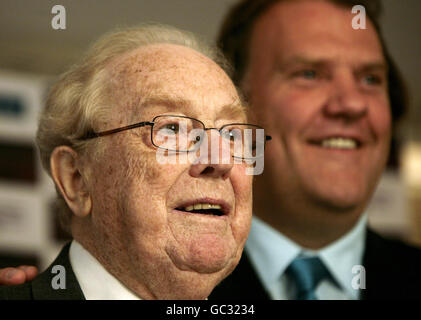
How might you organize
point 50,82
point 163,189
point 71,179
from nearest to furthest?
1. point 163,189
2. point 71,179
3. point 50,82

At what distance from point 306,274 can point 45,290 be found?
1.73 feet

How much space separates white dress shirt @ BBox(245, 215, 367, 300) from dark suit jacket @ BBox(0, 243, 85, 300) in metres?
0.41

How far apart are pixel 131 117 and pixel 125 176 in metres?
0.10

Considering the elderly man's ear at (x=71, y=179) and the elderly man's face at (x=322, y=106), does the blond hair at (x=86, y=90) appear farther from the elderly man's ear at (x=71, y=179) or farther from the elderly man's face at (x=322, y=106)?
the elderly man's face at (x=322, y=106)

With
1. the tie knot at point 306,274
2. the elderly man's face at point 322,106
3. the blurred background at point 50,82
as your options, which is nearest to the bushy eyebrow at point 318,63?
the elderly man's face at point 322,106

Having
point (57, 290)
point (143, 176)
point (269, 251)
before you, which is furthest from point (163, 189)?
point (269, 251)

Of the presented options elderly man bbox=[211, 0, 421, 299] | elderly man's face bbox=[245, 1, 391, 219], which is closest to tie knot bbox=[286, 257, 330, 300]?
elderly man bbox=[211, 0, 421, 299]

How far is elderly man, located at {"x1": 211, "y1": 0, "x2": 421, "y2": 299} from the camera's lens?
1.40 metres

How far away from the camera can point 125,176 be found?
3.62 feet

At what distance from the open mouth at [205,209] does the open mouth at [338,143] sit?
428 mm

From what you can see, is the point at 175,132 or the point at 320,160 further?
the point at 320,160

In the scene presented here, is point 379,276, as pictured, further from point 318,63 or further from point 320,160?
point 318,63

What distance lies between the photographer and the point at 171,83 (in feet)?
3.71
